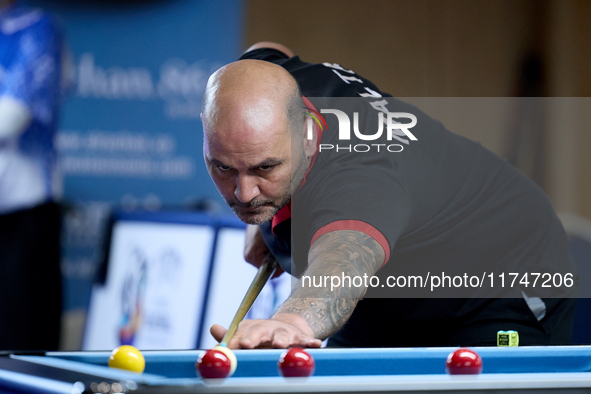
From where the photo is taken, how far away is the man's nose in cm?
144

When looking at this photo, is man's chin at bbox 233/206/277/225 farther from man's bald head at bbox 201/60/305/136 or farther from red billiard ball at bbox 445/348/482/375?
red billiard ball at bbox 445/348/482/375

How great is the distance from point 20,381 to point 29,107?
197cm

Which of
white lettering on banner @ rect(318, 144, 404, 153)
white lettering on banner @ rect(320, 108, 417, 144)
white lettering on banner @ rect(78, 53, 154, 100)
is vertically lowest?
white lettering on banner @ rect(318, 144, 404, 153)

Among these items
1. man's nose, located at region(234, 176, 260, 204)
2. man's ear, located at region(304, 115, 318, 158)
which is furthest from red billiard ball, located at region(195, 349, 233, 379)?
man's ear, located at region(304, 115, 318, 158)

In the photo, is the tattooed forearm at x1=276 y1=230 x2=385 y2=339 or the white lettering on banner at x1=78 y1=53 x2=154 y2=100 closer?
the tattooed forearm at x1=276 y1=230 x2=385 y2=339

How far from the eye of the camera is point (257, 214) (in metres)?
1.52

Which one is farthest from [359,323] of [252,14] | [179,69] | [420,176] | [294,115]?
[252,14]

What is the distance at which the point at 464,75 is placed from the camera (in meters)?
4.03

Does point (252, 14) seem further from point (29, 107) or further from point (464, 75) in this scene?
point (29, 107)

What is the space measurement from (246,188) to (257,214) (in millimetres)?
99

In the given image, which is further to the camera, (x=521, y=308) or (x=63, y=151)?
(x=63, y=151)

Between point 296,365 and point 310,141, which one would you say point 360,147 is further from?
point 296,365

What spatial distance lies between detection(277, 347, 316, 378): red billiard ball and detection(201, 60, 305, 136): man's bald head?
0.63 m

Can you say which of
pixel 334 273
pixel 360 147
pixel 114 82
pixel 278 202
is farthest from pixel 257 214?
pixel 114 82
